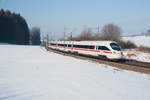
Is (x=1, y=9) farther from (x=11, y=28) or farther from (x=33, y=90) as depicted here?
(x=33, y=90)

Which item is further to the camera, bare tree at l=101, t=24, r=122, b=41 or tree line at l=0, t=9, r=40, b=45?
tree line at l=0, t=9, r=40, b=45

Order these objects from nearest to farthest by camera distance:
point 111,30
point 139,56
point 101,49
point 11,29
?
point 101,49 < point 139,56 < point 111,30 < point 11,29

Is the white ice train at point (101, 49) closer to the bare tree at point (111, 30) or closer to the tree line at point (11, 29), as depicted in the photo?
the bare tree at point (111, 30)

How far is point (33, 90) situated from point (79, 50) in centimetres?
1674

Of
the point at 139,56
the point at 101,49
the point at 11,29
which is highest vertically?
the point at 11,29

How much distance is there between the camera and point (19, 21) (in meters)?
81.6

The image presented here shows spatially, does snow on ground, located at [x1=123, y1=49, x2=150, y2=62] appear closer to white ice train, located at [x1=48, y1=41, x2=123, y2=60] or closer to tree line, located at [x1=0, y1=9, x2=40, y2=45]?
white ice train, located at [x1=48, y1=41, x2=123, y2=60]

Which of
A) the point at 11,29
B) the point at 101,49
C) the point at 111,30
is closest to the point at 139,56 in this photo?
the point at 101,49

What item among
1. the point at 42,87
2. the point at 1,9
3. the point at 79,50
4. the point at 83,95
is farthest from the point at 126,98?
the point at 1,9

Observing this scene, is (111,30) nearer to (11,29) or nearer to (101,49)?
(101,49)

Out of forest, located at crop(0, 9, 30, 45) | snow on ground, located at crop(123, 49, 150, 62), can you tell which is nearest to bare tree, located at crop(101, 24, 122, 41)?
snow on ground, located at crop(123, 49, 150, 62)

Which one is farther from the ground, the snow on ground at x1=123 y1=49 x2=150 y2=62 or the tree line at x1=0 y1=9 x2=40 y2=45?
the tree line at x1=0 y1=9 x2=40 y2=45

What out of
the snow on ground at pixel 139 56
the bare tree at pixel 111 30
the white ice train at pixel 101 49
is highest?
the bare tree at pixel 111 30

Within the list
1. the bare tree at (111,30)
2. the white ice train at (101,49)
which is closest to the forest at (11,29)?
the bare tree at (111,30)
